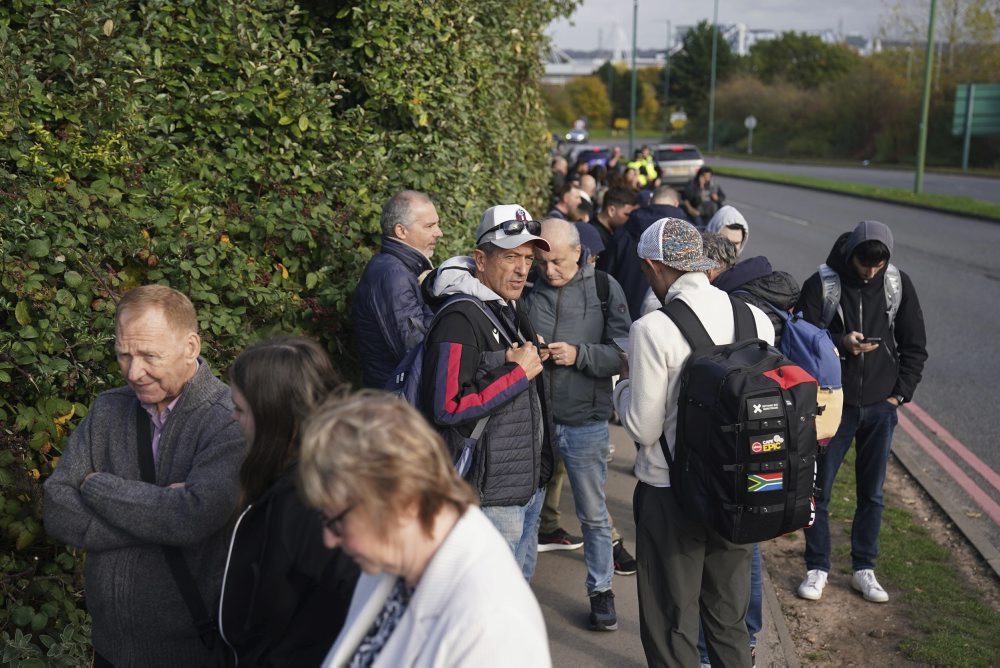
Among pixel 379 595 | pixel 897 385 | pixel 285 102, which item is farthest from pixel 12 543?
pixel 897 385

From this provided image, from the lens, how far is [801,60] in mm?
82875

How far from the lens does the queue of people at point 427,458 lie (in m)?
1.85

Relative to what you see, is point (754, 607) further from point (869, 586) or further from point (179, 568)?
point (179, 568)

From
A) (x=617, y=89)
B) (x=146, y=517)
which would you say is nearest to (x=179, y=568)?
(x=146, y=517)

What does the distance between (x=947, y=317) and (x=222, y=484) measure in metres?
11.7

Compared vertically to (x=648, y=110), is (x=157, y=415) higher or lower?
lower

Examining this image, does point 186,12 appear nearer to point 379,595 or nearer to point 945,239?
point 379,595

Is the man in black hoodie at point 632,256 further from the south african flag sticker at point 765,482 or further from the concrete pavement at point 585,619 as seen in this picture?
the south african flag sticker at point 765,482

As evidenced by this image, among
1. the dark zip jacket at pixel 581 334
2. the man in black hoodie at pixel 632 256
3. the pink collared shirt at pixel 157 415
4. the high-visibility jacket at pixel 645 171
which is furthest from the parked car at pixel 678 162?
the pink collared shirt at pixel 157 415

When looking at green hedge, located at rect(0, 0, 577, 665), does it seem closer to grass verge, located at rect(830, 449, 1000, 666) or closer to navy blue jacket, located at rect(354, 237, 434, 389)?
navy blue jacket, located at rect(354, 237, 434, 389)

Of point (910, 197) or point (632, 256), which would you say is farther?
point (910, 197)

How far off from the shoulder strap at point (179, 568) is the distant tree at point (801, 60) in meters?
78.5

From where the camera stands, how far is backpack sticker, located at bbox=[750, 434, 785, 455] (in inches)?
129

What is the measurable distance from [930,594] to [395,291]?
3.31 m
